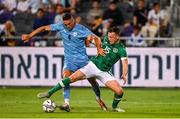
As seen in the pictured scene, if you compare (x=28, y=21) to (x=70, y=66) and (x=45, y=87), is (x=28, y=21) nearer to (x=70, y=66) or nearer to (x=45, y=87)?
(x=45, y=87)

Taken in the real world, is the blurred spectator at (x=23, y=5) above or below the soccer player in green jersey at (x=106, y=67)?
above

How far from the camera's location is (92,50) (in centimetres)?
2644

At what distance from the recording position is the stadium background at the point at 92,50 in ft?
80.0

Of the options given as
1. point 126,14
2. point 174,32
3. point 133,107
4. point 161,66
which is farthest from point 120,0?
point 133,107

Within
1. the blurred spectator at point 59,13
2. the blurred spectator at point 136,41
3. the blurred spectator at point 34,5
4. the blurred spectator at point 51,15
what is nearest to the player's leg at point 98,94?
the blurred spectator at point 136,41

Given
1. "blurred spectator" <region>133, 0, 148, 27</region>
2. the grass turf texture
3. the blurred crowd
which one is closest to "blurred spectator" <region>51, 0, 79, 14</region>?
the blurred crowd

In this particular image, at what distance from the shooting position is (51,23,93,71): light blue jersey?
18.8 metres

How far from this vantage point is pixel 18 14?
29.9 meters

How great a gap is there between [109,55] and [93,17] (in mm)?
11403

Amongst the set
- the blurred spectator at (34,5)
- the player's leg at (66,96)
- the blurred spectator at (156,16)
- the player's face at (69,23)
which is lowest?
the player's leg at (66,96)

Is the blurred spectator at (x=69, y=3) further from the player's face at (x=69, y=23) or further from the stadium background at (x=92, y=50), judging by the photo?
the player's face at (x=69, y=23)

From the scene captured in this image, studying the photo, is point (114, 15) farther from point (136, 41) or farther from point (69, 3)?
point (69, 3)

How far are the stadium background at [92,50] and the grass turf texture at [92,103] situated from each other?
30 mm

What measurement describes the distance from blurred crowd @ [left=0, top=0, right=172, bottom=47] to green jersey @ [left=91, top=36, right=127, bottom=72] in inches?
343
